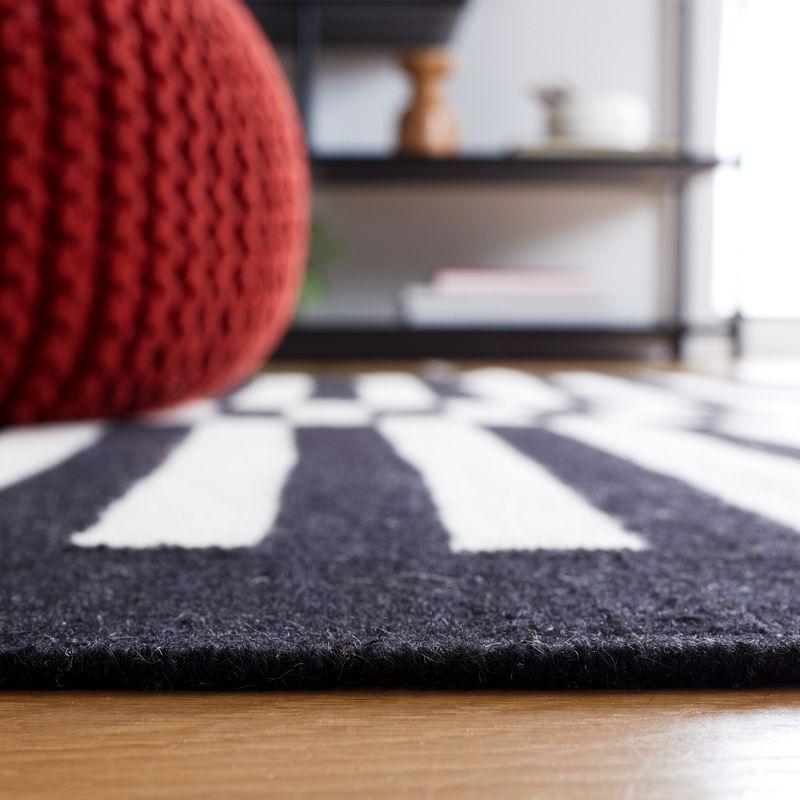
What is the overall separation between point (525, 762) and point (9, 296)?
0.43 m

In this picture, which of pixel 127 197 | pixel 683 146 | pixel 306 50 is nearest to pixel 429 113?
pixel 306 50

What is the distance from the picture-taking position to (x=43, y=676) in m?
0.20

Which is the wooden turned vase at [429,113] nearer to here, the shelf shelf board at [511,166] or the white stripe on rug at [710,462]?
the shelf shelf board at [511,166]

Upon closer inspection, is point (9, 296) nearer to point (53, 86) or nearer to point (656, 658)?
point (53, 86)

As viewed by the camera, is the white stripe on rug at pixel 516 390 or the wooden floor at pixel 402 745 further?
the white stripe on rug at pixel 516 390

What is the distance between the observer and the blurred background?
5.69ft

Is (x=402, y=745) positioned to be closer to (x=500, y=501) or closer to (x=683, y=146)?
(x=500, y=501)

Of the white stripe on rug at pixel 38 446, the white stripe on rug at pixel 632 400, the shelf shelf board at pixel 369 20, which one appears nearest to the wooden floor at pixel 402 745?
the white stripe on rug at pixel 38 446

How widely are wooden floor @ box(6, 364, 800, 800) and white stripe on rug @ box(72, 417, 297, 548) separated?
0.12 meters

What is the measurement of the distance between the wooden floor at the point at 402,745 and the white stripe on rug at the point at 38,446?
26cm

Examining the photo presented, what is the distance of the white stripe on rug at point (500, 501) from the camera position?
305mm

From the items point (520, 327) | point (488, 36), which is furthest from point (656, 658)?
point (488, 36)

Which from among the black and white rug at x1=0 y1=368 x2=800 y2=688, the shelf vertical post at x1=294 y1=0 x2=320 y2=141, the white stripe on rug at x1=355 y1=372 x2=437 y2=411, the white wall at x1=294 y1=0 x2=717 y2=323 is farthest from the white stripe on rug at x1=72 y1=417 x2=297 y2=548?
the white wall at x1=294 y1=0 x2=717 y2=323

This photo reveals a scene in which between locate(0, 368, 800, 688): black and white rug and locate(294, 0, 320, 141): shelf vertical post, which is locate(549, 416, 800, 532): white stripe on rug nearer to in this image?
locate(0, 368, 800, 688): black and white rug
